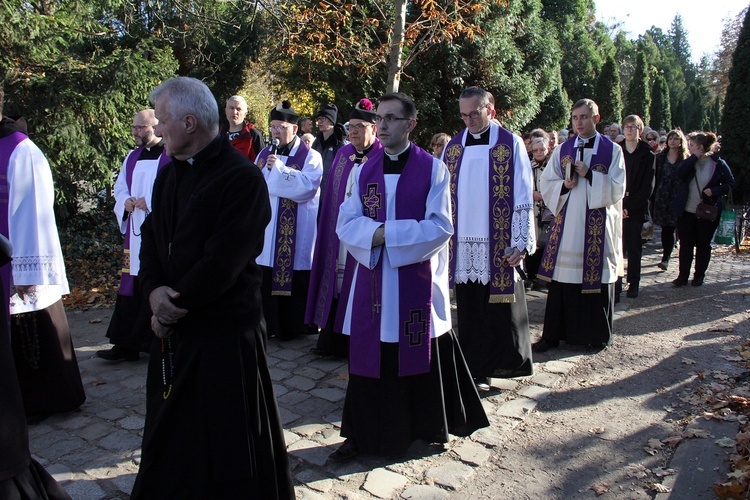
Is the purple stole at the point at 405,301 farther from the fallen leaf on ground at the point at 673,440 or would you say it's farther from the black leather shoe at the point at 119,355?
the black leather shoe at the point at 119,355

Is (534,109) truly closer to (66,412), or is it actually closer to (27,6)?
(27,6)

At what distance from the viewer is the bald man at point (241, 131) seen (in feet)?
22.2

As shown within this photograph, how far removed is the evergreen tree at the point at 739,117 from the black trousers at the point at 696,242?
12.4 meters

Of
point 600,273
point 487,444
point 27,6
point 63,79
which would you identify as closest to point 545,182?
point 600,273

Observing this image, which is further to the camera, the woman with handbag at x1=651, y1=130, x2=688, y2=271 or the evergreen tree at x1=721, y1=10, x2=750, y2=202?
the evergreen tree at x1=721, y1=10, x2=750, y2=202

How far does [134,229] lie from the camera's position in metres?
5.66

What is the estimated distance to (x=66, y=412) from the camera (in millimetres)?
4621

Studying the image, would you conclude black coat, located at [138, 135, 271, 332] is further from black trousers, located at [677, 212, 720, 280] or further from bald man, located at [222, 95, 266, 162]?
black trousers, located at [677, 212, 720, 280]

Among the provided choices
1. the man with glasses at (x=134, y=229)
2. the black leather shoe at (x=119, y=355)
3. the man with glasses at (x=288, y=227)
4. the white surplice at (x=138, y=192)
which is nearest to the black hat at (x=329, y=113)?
the man with glasses at (x=288, y=227)

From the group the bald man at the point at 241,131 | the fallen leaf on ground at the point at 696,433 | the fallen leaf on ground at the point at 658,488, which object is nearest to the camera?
the fallen leaf on ground at the point at 658,488

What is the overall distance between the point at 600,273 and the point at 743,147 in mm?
16990

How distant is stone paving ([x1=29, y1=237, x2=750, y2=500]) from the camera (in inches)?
143

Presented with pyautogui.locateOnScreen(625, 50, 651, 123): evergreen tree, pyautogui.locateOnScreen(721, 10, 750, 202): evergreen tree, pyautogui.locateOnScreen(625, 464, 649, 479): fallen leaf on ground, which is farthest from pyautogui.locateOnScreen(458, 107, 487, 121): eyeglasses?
pyautogui.locateOnScreen(625, 50, 651, 123): evergreen tree

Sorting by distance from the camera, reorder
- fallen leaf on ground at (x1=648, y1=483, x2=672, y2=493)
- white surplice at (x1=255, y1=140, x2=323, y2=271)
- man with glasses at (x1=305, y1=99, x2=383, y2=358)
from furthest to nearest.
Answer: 1. white surplice at (x1=255, y1=140, x2=323, y2=271)
2. man with glasses at (x1=305, y1=99, x2=383, y2=358)
3. fallen leaf on ground at (x1=648, y1=483, x2=672, y2=493)
